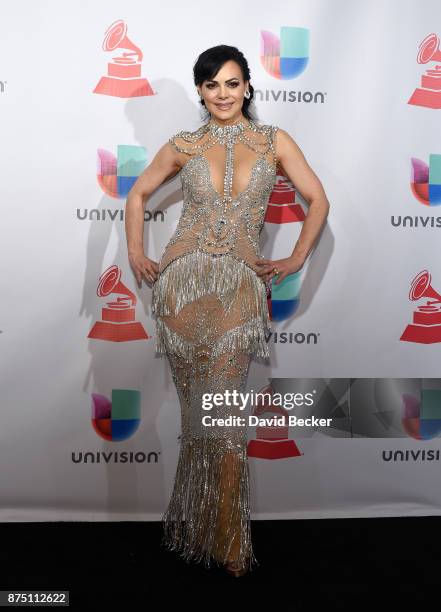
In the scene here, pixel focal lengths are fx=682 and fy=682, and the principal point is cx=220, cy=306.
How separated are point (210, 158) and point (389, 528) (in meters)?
1.76

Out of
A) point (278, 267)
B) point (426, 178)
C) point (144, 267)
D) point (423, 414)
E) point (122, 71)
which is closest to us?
point (278, 267)

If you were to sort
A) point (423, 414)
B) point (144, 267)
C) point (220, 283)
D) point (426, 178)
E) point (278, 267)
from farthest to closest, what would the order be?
point (423, 414)
point (426, 178)
point (144, 267)
point (278, 267)
point (220, 283)

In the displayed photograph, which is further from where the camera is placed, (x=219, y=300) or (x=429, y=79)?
(x=429, y=79)

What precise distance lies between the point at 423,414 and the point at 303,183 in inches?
50.0

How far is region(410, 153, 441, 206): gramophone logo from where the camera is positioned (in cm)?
301

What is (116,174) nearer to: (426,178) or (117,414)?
(117,414)

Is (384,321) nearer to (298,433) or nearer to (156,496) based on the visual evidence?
(298,433)

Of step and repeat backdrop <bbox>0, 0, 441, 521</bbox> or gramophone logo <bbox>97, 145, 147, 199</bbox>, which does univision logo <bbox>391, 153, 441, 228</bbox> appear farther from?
gramophone logo <bbox>97, 145, 147, 199</bbox>

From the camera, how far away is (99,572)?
2496mm

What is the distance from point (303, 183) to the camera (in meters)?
2.56

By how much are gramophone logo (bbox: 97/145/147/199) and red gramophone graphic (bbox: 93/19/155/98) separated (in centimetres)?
24

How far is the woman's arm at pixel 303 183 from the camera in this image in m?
2.52

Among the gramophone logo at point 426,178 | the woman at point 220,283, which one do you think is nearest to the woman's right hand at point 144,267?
the woman at point 220,283

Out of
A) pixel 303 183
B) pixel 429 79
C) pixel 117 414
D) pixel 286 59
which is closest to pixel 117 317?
pixel 117 414
